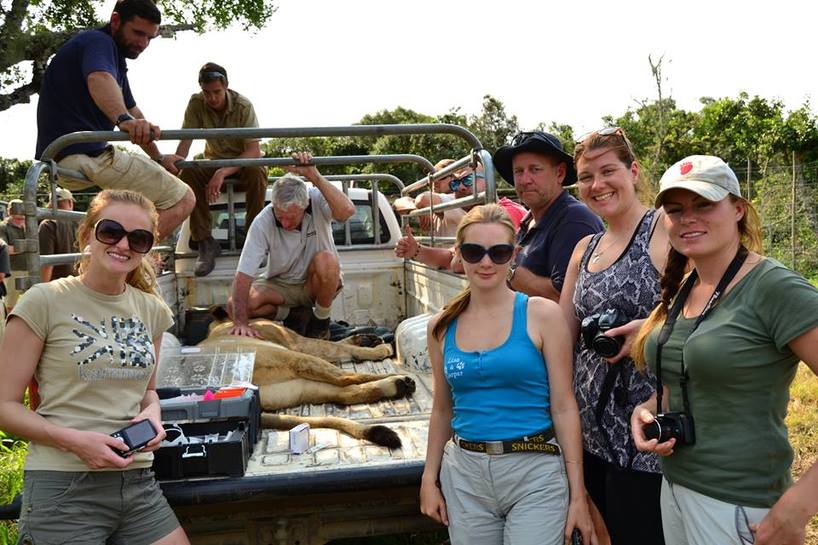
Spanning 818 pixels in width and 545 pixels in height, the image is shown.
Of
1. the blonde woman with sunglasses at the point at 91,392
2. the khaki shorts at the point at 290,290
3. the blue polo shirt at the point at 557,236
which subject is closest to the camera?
the blonde woman with sunglasses at the point at 91,392

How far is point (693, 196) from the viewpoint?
5.97ft

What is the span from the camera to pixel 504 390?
2.21m

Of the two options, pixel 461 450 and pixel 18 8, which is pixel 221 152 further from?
pixel 18 8

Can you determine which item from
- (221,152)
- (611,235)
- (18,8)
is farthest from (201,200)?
(18,8)

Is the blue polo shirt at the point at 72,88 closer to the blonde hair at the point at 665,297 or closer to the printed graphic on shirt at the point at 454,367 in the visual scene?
the printed graphic on shirt at the point at 454,367

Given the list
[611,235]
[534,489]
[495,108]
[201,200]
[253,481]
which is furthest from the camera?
[495,108]

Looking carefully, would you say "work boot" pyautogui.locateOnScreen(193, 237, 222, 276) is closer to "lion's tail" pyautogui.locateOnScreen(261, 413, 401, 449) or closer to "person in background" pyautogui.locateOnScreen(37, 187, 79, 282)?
"person in background" pyautogui.locateOnScreen(37, 187, 79, 282)

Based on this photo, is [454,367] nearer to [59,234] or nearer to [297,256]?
[297,256]

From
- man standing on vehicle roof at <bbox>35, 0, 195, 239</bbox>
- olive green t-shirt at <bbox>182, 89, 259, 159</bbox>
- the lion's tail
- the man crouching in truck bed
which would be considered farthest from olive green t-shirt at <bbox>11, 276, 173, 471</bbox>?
olive green t-shirt at <bbox>182, 89, 259, 159</bbox>

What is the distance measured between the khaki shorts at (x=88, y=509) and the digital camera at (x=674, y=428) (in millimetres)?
1578

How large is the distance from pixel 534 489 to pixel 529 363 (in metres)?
0.37

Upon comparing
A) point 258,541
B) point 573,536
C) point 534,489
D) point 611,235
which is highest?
point 611,235

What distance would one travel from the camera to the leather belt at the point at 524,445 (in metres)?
2.14

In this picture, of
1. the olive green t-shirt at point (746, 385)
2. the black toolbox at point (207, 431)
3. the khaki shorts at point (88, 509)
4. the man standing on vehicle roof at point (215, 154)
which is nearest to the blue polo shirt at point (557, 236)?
the olive green t-shirt at point (746, 385)
